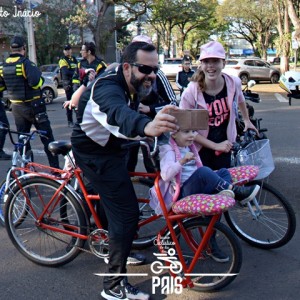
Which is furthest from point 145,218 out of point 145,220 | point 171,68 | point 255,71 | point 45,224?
point 171,68

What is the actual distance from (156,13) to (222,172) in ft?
140

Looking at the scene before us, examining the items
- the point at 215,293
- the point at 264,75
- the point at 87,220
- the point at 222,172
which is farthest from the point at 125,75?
the point at 264,75

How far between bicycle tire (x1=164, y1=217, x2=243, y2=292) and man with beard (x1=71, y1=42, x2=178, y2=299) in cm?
41

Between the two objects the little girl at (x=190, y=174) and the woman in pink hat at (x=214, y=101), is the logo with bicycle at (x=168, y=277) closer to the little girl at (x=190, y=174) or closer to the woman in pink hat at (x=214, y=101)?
the little girl at (x=190, y=174)

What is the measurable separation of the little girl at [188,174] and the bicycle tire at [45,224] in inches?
34.7

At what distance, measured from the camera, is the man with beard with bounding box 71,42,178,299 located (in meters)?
2.38

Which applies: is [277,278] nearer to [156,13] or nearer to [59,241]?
[59,241]

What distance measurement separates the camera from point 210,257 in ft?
10.7

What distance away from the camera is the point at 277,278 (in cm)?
339

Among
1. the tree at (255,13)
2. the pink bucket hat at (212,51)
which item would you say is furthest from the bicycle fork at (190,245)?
the tree at (255,13)

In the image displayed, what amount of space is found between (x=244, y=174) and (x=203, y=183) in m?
0.39

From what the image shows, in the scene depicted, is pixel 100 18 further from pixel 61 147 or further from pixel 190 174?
pixel 190 174

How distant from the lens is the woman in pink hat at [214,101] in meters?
3.60

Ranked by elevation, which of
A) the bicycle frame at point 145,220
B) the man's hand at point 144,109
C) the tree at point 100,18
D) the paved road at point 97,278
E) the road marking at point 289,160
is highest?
the tree at point 100,18
